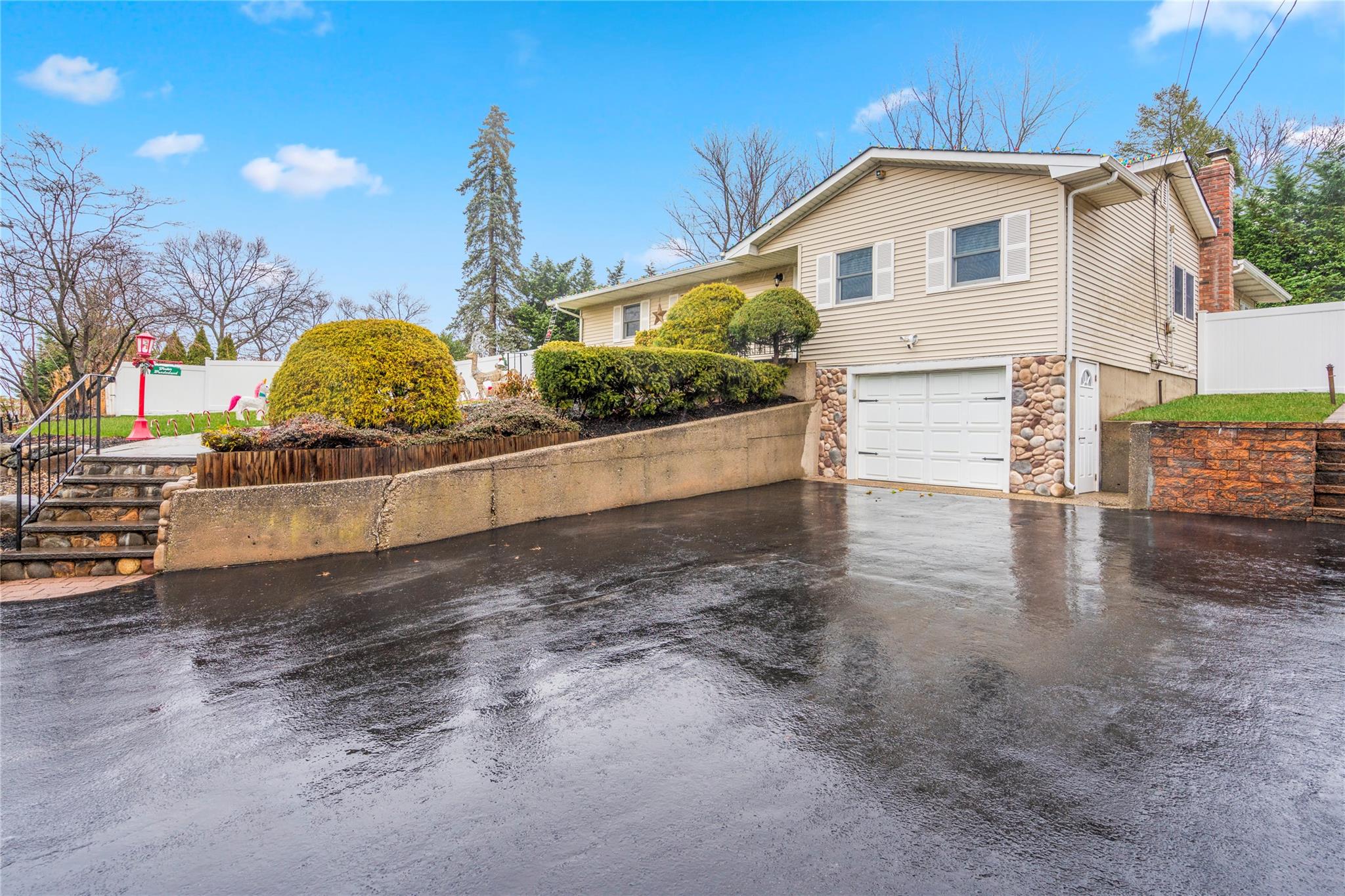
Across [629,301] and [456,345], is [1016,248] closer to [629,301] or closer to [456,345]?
[629,301]

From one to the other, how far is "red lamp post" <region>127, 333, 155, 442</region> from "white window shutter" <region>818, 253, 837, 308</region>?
470 inches

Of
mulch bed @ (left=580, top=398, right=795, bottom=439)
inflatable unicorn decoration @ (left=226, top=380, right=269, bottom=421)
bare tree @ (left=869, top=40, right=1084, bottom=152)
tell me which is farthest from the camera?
bare tree @ (left=869, top=40, right=1084, bottom=152)

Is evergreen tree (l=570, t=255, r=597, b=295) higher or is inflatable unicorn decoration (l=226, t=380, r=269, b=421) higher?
→ evergreen tree (l=570, t=255, r=597, b=295)

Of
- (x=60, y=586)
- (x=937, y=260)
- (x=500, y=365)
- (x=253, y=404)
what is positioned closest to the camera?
(x=60, y=586)

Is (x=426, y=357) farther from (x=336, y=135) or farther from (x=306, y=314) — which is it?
(x=306, y=314)

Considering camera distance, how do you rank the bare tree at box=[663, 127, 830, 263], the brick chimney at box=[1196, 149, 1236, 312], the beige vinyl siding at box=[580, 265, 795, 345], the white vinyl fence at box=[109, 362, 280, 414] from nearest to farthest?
1. the brick chimney at box=[1196, 149, 1236, 312]
2. the beige vinyl siding at box=[580, 265, 795, 345]
3. the white vinyl fence at box=[109, 362, 280, 414]
4. the bare tree at box=[663, 127, 830, 263]

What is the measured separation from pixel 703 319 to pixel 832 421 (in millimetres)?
3268

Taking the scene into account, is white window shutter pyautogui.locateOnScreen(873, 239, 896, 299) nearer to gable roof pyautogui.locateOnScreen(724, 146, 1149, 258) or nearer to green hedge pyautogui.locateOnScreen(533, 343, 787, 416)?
gable roof pyautogui.locateOnScreen(724, 146, 1149, 258)

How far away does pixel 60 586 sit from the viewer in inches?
212

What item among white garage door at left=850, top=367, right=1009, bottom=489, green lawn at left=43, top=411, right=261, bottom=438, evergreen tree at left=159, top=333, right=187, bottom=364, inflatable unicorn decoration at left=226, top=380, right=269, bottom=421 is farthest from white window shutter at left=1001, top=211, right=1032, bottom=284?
evergreen tree at left=159, top=333, right=187, bottom=364

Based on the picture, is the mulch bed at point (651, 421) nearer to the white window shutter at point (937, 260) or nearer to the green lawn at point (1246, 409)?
the white window shutter at point (937, 260)

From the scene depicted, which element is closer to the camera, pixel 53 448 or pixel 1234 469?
pixel 1234 469

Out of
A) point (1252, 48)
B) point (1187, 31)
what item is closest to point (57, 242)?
point (1187, 31)

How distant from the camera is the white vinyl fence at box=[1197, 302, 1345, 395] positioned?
1214 centimetres
